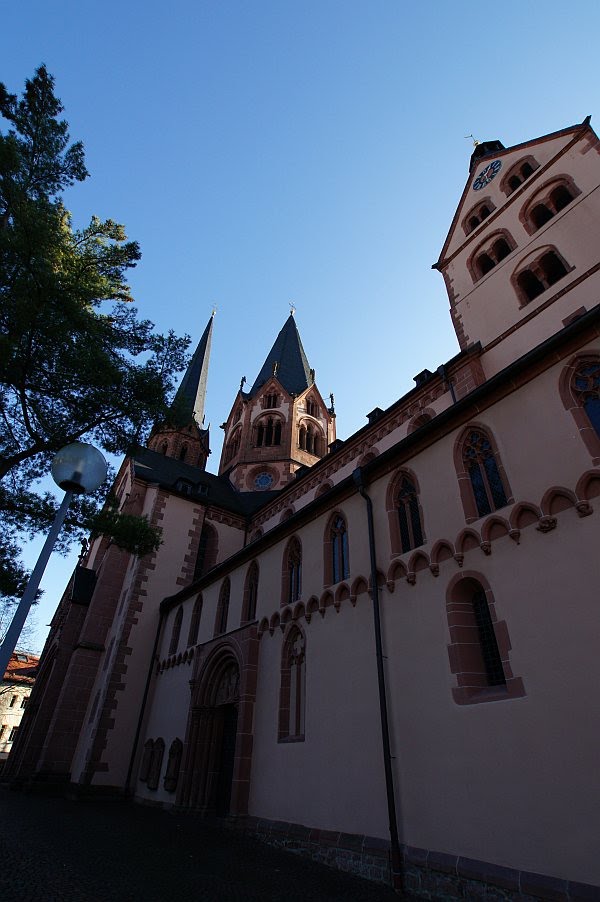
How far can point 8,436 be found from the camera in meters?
10.9

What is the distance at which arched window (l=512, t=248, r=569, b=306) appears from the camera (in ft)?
44.9

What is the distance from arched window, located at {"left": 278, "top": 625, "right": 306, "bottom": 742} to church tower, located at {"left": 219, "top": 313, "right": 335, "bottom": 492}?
18.8 m

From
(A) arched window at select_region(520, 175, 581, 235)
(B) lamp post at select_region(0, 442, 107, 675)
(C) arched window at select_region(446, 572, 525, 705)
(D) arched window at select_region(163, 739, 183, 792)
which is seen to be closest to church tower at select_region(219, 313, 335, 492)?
(D) arched window at select_region(163, 739, 183, 792)

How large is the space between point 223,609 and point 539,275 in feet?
44.4

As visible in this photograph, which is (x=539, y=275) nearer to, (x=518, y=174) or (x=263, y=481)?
(x=518, y=174)

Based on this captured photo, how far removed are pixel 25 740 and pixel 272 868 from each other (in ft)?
57.7

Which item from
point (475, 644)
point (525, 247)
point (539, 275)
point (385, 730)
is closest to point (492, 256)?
point (525, 247)

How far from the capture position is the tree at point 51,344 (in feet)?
31.9

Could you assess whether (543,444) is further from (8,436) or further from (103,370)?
(8,436)

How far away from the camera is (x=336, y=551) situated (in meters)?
10.8

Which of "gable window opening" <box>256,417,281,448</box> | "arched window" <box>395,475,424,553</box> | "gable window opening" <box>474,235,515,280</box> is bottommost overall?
"arched window" <box>395,475,424,553</box>

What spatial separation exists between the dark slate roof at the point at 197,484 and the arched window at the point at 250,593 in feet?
27.3

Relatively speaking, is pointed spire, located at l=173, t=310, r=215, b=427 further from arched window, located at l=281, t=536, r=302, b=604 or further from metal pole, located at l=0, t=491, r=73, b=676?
metal pole, located at l=0, t=491, r=73, b=676

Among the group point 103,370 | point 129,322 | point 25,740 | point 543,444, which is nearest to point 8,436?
point 103,370
